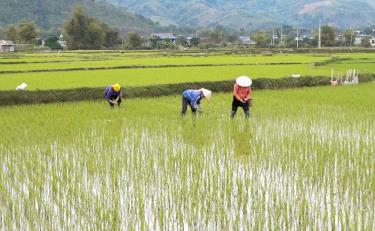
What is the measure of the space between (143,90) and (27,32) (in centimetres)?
3121

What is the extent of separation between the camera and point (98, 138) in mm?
6750

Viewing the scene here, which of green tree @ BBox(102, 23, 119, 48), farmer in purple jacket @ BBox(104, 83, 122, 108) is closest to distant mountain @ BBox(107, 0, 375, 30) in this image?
green tree @ BBox(102, 23, 119, 48)

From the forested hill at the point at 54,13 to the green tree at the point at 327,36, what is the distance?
37.2 meters

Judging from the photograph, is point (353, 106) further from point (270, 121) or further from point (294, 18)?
point (294, 18)

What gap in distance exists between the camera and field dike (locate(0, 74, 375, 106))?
10.1 meters

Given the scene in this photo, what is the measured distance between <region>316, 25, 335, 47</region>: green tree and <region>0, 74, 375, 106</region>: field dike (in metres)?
32.0

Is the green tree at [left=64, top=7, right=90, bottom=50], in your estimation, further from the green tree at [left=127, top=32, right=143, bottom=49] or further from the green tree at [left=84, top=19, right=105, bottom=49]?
the green tree at [left=127, top=32, right=143, bottom=49]

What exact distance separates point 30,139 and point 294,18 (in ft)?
583

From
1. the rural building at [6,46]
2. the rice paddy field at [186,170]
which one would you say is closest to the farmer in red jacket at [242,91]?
the rice paddy field at [186,170]

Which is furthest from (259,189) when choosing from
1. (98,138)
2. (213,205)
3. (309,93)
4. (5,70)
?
(5,70)

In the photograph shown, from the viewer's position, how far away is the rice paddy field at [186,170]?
12.3 ft

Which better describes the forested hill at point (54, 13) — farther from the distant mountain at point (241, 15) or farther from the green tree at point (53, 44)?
the distant mountain at point (241, 15)

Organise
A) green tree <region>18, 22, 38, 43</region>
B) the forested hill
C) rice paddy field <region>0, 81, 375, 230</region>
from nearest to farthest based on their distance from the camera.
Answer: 1. rice paddy field <region>0, 81, 375, 230</region>
2. green tree <region>18, 22, 38, 43</region>
3. the forested hill

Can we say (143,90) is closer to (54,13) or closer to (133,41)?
(133,41)
